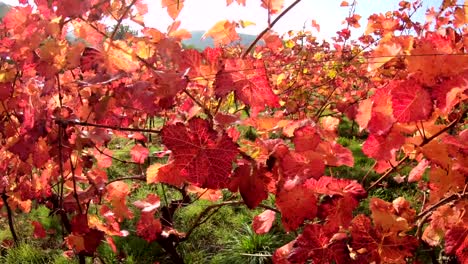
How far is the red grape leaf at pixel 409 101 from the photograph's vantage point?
896 millimetres

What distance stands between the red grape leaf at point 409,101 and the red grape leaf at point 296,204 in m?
0.29

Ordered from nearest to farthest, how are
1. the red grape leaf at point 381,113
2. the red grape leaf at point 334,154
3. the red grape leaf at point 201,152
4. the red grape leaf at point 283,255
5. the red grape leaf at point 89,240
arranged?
the red grape leaf at point 201,152
the red grape leaf at point 381,113
the red grape leaf at point 334,154
the red grape leaf at point 283,255
the red grape leaf at point 89,240

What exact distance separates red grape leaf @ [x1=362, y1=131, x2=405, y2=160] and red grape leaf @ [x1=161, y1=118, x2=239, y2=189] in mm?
397

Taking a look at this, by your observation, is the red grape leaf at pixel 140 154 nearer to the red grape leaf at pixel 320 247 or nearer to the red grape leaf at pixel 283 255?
the red grape leaf at pixel 283 255

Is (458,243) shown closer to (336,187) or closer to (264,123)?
(336,187)

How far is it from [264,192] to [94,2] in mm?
752

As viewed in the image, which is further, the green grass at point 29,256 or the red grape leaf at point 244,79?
the green grass at point 29,256

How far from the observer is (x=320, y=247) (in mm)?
1162

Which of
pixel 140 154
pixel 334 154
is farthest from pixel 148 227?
pixel 334 154

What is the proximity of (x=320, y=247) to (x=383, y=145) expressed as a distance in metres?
0.35

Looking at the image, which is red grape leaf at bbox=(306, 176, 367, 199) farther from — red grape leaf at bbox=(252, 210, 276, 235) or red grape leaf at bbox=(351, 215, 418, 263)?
red grape leaf at bbox=(252, 210, 276, 235)

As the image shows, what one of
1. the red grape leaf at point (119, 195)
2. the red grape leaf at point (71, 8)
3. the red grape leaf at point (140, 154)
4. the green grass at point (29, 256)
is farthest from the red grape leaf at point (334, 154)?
the green grass at point (29, 256)

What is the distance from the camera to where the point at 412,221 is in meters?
1.40

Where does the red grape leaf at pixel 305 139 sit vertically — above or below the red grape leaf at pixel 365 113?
below
